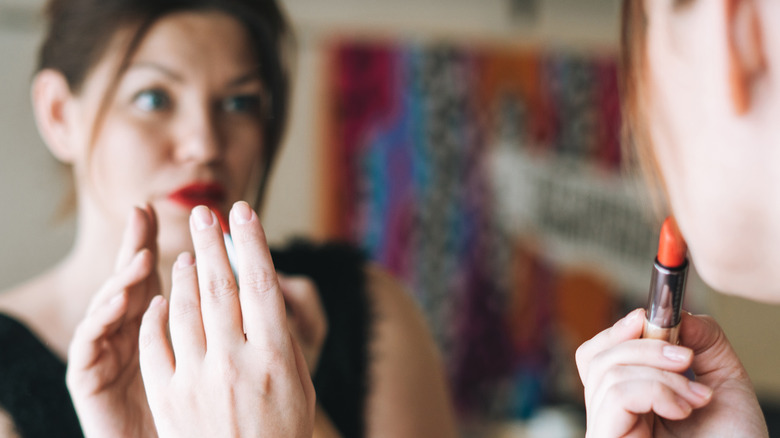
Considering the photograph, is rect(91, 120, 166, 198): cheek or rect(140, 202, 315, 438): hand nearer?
rect(140, 202, 315, 438): hand

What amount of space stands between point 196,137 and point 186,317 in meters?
0.22

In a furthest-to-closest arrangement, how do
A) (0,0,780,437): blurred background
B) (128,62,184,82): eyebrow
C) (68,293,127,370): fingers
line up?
(0,0,780,437): blurred background → (128,62,184,82): eyebrow → (68,293,127,370): fingers

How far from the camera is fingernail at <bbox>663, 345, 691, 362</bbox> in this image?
0.95ft

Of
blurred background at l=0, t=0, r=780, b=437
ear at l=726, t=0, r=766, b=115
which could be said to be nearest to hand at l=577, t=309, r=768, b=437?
ear at l=726, t=0, r=766, b=115

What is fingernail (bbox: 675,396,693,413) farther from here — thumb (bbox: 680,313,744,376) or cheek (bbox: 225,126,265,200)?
cheek (bbox: 225,126,265,200)

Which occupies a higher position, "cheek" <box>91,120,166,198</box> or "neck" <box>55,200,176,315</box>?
"cheek" <box>91,120,166,198</box>

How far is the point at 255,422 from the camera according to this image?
0.97 ft

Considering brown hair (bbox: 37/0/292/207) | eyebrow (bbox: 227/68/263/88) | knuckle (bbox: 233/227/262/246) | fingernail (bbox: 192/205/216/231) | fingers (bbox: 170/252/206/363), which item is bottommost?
fingers (bbox: 170/252/206/363)

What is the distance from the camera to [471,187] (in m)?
1.37

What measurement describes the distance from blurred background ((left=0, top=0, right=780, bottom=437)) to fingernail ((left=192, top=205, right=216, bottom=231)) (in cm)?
79

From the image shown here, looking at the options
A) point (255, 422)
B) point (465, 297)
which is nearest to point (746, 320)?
point (465, 297)

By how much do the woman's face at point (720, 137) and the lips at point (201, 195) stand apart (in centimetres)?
33

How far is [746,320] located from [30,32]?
1174 mm

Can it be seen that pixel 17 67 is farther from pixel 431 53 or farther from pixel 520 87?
pixel 520 87
